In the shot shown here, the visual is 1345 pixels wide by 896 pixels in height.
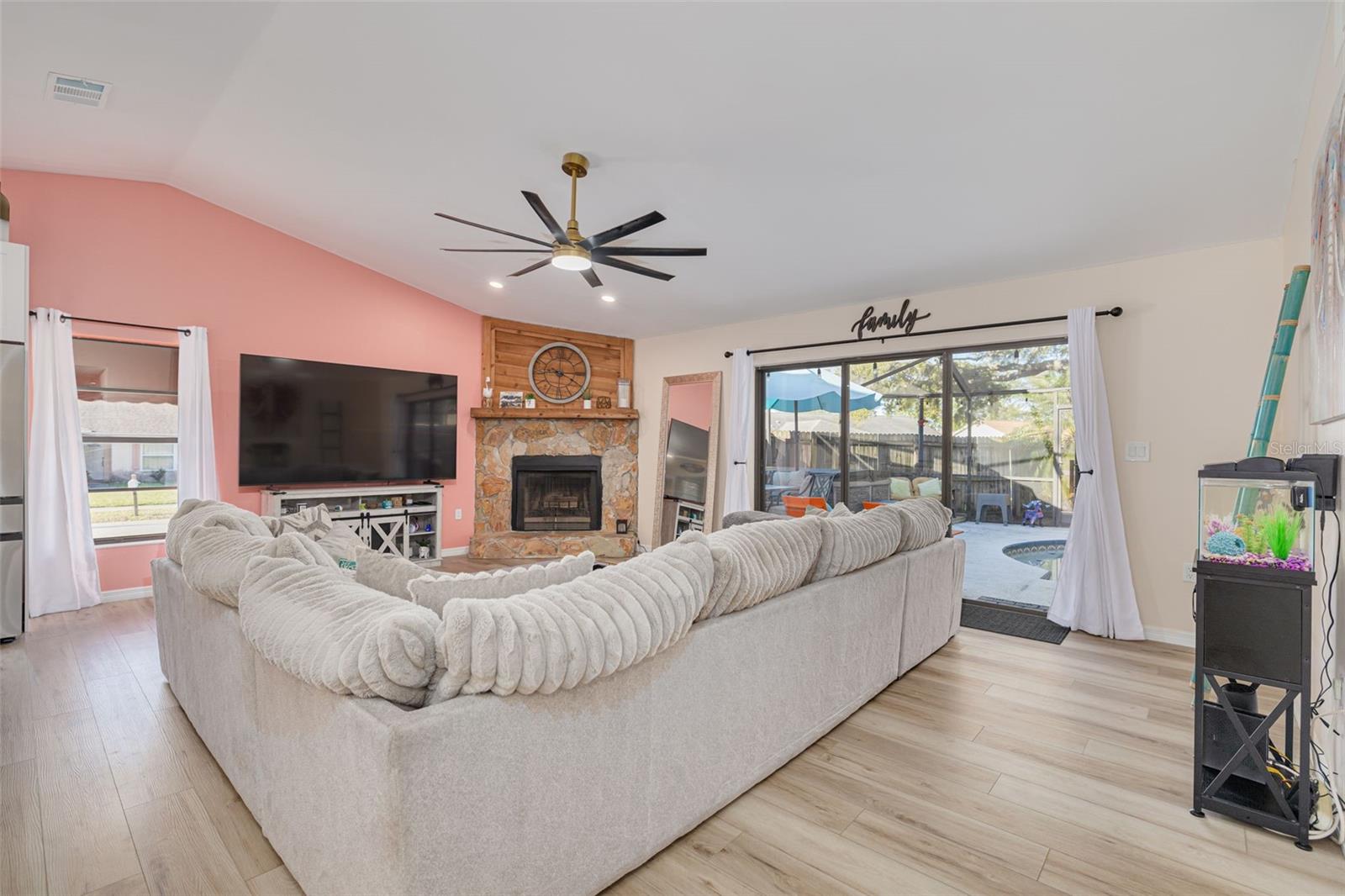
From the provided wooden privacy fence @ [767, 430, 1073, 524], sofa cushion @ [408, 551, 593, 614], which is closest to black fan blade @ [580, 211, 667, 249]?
sofa cushion @ [408, 551, 593, 614]

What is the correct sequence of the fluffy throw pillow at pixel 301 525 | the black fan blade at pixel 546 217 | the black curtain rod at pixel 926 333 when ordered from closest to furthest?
1. the fluffy throw pillow at pixel 301 525
2. the black fan blade at pixel 546 217
3. the black curtain rod at pixel 926 333

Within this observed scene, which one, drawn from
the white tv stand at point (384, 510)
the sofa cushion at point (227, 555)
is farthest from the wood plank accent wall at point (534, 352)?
the sofa cushion at point (227, 555)

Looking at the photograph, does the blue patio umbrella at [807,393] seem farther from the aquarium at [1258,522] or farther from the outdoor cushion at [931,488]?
the aquarium at [1258,522]

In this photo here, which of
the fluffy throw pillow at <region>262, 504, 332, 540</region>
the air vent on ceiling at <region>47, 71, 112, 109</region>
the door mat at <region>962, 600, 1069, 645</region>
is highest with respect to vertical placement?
the air vent on ceiling at <region>47, 71, 112, 109</region>

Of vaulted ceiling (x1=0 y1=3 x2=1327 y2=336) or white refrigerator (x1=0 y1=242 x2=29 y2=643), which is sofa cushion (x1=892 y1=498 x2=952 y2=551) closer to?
vaulted ceiling (x1=0 y1=3 x2=1327 y2=336)

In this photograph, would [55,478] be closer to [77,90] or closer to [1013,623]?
[77,90]

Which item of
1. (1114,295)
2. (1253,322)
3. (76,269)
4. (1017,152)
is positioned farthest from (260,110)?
(1253,322)

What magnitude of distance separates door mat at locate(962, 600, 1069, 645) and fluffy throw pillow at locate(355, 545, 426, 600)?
3.71 metres

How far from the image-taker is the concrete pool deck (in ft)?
14.3

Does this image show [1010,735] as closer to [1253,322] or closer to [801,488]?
[1253,322]

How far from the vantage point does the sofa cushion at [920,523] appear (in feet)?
9.98

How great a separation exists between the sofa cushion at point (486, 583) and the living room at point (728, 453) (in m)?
0.02

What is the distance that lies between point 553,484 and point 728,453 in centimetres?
209

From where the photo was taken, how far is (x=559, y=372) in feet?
22.6
